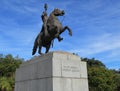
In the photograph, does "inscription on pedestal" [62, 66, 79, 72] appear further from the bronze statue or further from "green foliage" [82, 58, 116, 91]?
"green foliage" [82, 58, 116, 91]

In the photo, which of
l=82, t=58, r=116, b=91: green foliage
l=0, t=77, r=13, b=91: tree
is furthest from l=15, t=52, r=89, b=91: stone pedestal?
l=82, t=58, r=116, b=91: green foliage

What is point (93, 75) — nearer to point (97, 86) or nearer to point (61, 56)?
point (97, 86)

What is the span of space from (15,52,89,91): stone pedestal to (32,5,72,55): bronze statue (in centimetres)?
124

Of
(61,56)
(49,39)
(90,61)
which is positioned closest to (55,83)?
(61,56)

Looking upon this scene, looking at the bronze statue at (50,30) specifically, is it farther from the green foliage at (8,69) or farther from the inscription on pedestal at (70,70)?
the green foliage at (8,69)

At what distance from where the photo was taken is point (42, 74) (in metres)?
12.4

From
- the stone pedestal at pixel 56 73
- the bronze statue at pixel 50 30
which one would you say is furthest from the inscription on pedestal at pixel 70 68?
the bronze statue at pixel 50 30

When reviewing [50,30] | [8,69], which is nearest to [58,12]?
[50,30]

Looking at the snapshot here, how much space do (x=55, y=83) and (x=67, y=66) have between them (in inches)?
48.7

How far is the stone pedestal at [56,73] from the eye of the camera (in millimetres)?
11875

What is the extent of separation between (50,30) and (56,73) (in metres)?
2.89

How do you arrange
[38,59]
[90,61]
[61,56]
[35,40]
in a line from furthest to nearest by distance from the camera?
1. [90,61]
2. [35,40]
3. [38,59]
4. [61,56]

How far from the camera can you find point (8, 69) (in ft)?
175

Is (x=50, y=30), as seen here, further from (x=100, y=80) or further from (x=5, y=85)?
(x=100, y=80)
